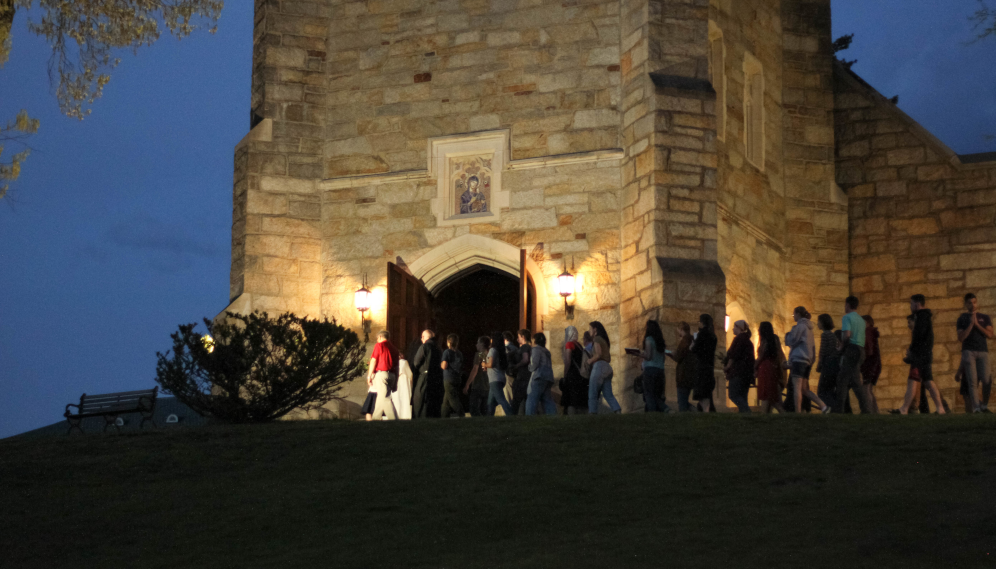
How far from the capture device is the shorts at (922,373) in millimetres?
12784

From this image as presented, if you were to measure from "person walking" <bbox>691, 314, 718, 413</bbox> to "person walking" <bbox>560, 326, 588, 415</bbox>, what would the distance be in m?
1.32

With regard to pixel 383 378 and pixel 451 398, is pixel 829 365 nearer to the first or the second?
pixel 451 398

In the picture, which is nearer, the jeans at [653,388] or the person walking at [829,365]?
the person walking at [829,365]

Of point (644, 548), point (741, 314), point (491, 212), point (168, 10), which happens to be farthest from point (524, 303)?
point (644, 548)

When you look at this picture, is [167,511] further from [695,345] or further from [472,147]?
[472,147]

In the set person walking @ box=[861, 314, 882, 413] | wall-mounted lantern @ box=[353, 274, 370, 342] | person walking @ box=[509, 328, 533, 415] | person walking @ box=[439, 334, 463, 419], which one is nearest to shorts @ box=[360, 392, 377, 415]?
person walking @ box=[439, 334, 463, 419]

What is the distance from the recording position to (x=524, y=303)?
53.7 ft

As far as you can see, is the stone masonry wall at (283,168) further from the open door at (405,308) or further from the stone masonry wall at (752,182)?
the stone masonry wall at (752,182)

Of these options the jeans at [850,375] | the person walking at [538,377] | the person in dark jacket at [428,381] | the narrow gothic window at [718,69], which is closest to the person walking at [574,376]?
the person walking at [538,377]

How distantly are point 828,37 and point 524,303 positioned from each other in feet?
23.1

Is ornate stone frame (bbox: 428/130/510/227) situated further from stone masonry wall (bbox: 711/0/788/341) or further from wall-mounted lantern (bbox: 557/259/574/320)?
stone masonry wall (bbox: 711/0/788/341)

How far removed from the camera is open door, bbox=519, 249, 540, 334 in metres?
16.4

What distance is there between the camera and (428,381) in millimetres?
15062

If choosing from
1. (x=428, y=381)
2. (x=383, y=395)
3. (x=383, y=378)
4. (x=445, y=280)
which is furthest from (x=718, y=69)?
(x=383, y=395)
